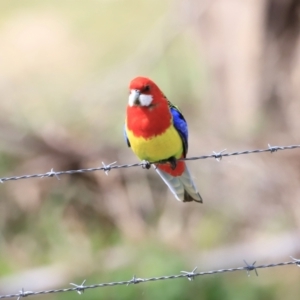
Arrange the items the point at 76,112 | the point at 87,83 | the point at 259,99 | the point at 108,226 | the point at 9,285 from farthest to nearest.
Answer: the point at 87,83, the point at 76,112, the point at 259,99, the point at 108,226, the point at 9,285

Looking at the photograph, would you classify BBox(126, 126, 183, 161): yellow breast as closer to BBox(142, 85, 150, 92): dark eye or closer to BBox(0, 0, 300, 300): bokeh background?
BBox(142, 85, 150, 92): dark eye

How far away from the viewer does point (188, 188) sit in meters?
5.04

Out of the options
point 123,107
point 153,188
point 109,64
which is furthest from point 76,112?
point 109,64

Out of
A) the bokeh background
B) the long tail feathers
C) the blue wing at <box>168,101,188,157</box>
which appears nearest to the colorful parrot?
the blue wing at <box>168,101,188,157</box>

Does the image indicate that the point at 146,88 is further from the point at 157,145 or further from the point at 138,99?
the point at 157,145

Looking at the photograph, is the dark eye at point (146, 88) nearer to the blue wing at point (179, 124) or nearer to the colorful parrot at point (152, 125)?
the colorful parrot at point (152, 125)

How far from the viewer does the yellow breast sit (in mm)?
4555

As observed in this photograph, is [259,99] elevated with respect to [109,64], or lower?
lower

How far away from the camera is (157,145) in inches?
180

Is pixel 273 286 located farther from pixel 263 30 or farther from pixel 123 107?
pixel 123 107

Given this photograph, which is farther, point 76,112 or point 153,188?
point 76,112

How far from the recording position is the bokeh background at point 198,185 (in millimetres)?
8062

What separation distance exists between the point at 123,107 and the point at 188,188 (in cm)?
605

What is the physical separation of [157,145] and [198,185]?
14.0 ft
